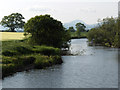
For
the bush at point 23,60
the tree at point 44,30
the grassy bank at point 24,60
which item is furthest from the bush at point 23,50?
the tree at point 44,30

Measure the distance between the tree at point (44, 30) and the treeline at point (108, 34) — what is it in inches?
949

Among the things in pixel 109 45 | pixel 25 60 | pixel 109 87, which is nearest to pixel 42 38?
pixel 25 60

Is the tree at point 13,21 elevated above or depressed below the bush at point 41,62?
above

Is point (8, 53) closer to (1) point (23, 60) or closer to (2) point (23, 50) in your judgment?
(1) point (23, 60)

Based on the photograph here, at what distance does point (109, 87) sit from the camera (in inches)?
774

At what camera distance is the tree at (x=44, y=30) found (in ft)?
145

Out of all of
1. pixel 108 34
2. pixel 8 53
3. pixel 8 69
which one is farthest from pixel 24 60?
pixel 108 34

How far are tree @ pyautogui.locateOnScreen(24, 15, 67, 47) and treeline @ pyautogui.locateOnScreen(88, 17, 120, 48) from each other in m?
24.1

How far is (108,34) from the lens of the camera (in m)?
73.9

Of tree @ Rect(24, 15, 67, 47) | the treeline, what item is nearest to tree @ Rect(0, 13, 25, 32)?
the treeline

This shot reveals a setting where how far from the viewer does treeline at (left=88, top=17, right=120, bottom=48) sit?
6630cm

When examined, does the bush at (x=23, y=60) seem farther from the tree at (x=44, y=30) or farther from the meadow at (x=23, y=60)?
the tree at (x=44, y=30)

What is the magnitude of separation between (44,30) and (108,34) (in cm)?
3472

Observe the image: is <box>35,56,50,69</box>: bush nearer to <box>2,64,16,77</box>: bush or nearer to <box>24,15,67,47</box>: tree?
<box>2,64,16,77</box>: bush
